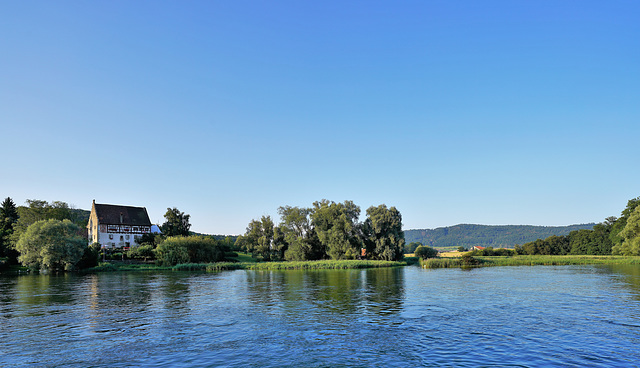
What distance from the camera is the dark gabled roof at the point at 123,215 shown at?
105 m

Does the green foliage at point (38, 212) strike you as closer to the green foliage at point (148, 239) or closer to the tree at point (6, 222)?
the tree at point (6, 222)

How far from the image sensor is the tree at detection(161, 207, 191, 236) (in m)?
97.6

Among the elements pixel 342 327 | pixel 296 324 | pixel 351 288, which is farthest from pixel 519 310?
pixel 351 288

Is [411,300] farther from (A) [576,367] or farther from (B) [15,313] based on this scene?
(B) [15,313]

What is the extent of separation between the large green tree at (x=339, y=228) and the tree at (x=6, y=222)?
6319 cm

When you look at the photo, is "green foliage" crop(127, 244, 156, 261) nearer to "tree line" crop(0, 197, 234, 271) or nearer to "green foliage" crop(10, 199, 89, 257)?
"tree line" crop(0, 197, 234, 271)

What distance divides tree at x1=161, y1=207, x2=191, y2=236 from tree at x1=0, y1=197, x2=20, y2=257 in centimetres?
3016

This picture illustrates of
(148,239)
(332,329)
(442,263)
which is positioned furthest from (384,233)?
(332,329)

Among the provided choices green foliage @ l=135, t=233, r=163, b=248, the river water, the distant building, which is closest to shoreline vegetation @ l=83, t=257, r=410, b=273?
green foliage @ l=135, t=233, r=163, b=248

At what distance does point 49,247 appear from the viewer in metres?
70.8

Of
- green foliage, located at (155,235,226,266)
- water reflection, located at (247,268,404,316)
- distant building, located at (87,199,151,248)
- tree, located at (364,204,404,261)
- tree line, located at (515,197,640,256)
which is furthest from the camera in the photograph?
distant building, located at (87,199,151,248)

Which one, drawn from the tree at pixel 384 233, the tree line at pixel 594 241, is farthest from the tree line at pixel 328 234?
the tree line at pixel 594 241

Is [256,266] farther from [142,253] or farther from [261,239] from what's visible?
[142,253]

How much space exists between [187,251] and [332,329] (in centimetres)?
7130
